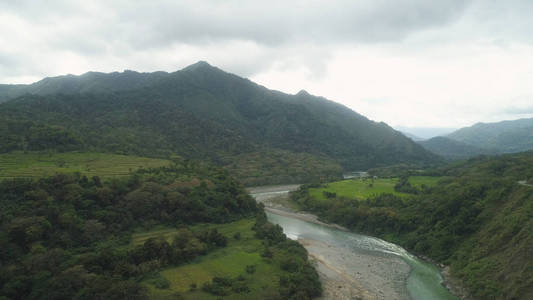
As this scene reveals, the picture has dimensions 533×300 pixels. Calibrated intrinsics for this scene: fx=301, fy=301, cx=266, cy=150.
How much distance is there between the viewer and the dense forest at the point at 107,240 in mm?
28953

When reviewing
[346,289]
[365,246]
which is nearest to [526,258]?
[346,289]

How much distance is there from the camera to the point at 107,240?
141ft

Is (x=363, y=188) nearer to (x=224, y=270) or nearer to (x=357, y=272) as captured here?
(x=357, y=272)

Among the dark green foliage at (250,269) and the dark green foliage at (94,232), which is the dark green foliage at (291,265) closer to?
the dark green foliage at (250,269)

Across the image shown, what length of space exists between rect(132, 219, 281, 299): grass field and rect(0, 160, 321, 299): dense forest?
1.05 metres

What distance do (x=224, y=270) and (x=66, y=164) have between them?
52.1 m

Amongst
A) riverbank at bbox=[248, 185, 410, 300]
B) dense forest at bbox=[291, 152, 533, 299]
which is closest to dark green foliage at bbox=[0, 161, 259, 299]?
riverbank at bbox=[248, 185, 410, 300]

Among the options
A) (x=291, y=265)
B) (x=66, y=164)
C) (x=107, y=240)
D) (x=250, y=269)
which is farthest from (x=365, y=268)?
(x=66, y=164)

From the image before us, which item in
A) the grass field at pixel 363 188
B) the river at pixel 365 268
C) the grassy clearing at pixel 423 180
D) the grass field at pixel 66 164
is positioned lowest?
the river at pixel 365 268

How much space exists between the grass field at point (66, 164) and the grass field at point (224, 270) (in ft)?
83.9

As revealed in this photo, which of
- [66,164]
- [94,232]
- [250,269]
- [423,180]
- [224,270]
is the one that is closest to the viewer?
[224,270]

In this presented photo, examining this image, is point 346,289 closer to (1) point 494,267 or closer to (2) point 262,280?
(2) point 262,280

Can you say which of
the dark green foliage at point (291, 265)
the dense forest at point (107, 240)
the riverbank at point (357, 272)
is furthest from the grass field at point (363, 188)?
the dark green foliage at point (291, 265)

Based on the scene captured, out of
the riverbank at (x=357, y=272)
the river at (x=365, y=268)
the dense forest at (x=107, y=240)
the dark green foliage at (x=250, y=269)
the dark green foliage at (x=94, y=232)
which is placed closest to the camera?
the dark green foliage at (x=94, y=232)
